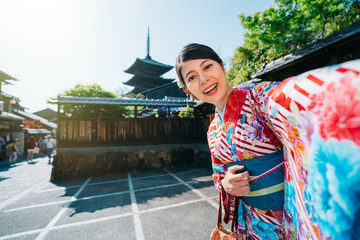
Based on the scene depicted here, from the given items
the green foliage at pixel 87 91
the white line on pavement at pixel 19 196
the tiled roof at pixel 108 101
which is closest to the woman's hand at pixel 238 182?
the white line on pavement at pixel 19 196

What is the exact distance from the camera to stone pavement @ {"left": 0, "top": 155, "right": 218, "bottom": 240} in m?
3.33

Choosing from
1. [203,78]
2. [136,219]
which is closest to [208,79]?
[203,78]

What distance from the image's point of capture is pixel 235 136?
0.94m

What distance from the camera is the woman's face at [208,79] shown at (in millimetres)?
1089

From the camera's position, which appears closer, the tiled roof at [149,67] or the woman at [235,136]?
the woman at [235,136]

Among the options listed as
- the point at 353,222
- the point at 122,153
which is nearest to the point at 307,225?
the point at 353,222

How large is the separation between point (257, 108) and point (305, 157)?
0.38 meters

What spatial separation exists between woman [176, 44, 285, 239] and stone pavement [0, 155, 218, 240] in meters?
2.66

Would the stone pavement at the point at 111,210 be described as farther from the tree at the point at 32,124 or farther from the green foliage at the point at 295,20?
the tree at the point at 32,124

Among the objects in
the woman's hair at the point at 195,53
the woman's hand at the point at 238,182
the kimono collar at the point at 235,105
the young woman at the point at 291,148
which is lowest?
the woman's hand at the point at 238,182

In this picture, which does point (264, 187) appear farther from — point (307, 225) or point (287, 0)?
point (287, 0)

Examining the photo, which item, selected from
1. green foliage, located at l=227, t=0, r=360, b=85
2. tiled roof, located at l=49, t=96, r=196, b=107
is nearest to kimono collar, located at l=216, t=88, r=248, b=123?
tiled roof, located at l=49, t=96, r=196, b=107

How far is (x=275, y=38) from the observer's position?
8.20 meters

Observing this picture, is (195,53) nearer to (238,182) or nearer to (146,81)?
(238,182)
